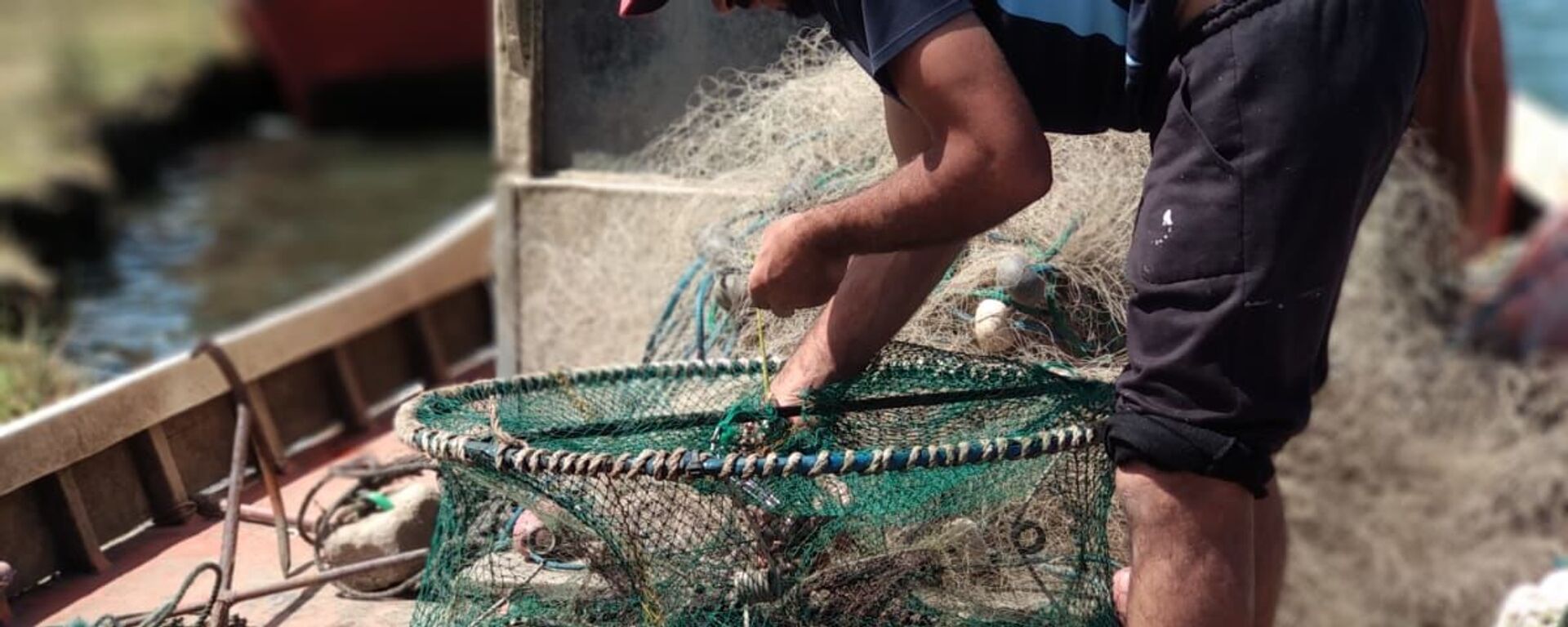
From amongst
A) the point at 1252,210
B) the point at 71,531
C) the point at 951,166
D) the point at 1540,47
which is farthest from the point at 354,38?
the point at 1252,210

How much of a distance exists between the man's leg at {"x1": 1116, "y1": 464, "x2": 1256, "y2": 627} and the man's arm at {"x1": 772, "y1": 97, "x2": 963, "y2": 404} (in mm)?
556

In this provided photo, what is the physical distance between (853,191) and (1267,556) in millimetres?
1219

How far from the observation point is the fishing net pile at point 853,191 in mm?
3449

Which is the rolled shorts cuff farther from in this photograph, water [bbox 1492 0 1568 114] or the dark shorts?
water [bbox 1492 0 1568 114]

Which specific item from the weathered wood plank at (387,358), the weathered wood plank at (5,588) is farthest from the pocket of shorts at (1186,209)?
the weathered wood plank at (387,358)

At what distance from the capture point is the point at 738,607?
2.79 meters

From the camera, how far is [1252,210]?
244 centimetres

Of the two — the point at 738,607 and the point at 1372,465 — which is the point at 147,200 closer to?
the point at 1372,465

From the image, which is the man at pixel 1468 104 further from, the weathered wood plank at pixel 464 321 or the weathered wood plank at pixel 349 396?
the weathered wood plank at pixel 464 321

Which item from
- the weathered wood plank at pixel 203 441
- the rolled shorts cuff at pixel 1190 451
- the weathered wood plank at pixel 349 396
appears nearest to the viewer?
the rolled shorts cuff at pixel 1190 451

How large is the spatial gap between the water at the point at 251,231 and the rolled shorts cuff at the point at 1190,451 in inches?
250

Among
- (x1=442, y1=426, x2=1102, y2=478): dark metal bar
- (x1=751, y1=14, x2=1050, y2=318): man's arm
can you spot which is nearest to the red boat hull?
(x1=442, y1=426, x2=1102, y2=478): dark metal bar

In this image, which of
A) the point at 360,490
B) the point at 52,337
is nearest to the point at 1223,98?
the point at 360,490

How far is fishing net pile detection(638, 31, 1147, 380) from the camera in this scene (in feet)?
11.3
